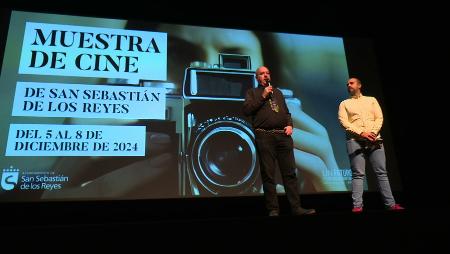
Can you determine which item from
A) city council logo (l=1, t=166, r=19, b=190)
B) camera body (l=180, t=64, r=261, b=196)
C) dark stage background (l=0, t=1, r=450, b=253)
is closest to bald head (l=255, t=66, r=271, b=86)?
camera body (l=180, t=64, r=261, b=196)

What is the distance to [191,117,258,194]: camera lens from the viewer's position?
2906mm

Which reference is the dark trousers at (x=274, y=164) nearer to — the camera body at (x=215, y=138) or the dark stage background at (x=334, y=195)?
the dark stage background at (x=334, y=195)

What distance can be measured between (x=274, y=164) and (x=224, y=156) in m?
0.75

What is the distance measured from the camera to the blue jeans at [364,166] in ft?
7.86

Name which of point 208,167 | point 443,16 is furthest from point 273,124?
point 443,16

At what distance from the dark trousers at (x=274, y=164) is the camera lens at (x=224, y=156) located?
68cm

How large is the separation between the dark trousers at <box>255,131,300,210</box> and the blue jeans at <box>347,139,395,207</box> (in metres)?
0.45

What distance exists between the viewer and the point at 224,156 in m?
2.96

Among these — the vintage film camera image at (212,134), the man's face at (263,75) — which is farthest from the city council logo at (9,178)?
the man's face at (263,75)

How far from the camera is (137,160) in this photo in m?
2.84

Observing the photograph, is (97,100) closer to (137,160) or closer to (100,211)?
(137,160)

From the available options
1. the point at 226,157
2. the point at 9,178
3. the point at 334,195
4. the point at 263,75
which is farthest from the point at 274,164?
the point at 9,178

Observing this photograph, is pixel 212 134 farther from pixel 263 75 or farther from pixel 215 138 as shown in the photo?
pixel 263 75

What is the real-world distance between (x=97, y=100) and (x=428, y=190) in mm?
3182
